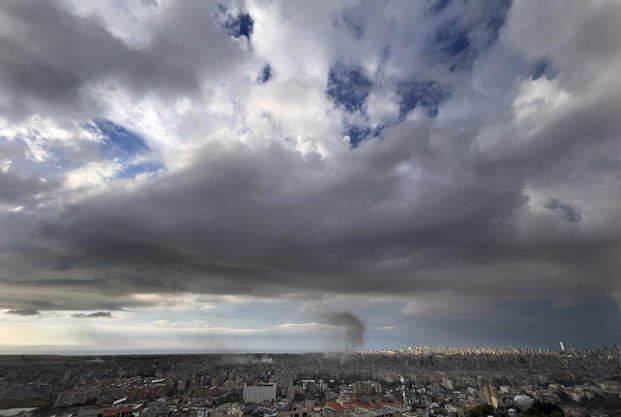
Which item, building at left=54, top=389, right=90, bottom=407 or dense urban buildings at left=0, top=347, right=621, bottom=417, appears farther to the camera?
building at left=54, top=389, right=90, bottom=407

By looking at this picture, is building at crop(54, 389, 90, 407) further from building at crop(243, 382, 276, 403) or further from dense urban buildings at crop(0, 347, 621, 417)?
building at crop(243, 382, 276, 403)

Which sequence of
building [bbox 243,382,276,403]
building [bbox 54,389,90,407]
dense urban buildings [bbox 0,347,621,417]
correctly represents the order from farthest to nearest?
building [bbox 243,382,276,403], building [bbox 54,389,90,407], dense urban buildings [bbox 0,347,621,417]

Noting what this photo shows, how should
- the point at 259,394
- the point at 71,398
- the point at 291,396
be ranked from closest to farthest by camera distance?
the point at 71,398 → the point at 259,394 → the point at 291,396

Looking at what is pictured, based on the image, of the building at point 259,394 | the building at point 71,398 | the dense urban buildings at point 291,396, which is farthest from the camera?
the building at point 259,394

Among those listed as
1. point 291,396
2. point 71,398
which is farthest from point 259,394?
point 71,398

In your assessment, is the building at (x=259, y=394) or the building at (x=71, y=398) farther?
the building at (x=259, y=394)

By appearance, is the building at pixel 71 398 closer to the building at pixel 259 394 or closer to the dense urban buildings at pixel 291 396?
the dense urban buildings at pixel 291 396

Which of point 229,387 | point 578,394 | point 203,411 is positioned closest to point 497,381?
point 578,394

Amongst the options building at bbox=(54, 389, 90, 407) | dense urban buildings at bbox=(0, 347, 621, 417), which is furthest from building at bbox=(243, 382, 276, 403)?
building at bbox=(54, 389, 90, 407)

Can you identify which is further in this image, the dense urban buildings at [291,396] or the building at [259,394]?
the building at [259,394]

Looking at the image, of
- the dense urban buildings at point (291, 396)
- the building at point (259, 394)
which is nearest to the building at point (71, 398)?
the dense urban buildings at point (291, 396)

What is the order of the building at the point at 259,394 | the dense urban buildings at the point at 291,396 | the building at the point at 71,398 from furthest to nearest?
the building at the point at 259,394, the building at the point at 71,398, the dense urban buildings at the point at 291,396

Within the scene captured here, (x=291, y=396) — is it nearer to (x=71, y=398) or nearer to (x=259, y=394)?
(x=259, y=394)
